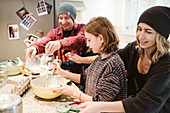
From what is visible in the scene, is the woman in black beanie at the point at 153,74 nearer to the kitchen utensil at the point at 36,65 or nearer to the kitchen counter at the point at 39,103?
the kitchen counter at the point at 39,103

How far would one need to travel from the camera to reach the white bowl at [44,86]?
996mm

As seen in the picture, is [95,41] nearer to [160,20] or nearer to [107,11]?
[160,20]

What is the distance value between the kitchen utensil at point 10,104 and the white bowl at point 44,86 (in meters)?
0.37

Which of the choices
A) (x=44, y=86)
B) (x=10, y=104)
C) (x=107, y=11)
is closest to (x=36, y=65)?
(x=44, y=86)

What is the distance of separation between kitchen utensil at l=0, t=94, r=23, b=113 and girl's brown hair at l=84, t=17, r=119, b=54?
562mm

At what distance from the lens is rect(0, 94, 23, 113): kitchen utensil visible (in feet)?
1.85

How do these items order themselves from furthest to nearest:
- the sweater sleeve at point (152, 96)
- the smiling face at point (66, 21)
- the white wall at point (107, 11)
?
the white wall at point (107, 11) → the smiling face at point (66, 21) → the sweater sleeve at point (152, 96)

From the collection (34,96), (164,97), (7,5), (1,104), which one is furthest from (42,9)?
(164,97)

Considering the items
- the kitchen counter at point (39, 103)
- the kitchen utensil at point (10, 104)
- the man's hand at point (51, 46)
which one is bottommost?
the kitchen counter at point (39, 103)

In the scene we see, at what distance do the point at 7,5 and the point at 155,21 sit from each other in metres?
1.57

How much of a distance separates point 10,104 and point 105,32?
631mm

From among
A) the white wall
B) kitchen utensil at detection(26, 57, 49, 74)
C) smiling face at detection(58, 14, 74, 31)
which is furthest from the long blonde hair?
the white wall

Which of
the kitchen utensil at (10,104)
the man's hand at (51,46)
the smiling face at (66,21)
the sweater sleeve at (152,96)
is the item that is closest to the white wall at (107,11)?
the smiling face at (66,21)

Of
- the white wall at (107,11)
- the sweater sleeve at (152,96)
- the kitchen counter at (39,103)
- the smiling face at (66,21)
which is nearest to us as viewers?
the sweater sleeve at (152,96)
